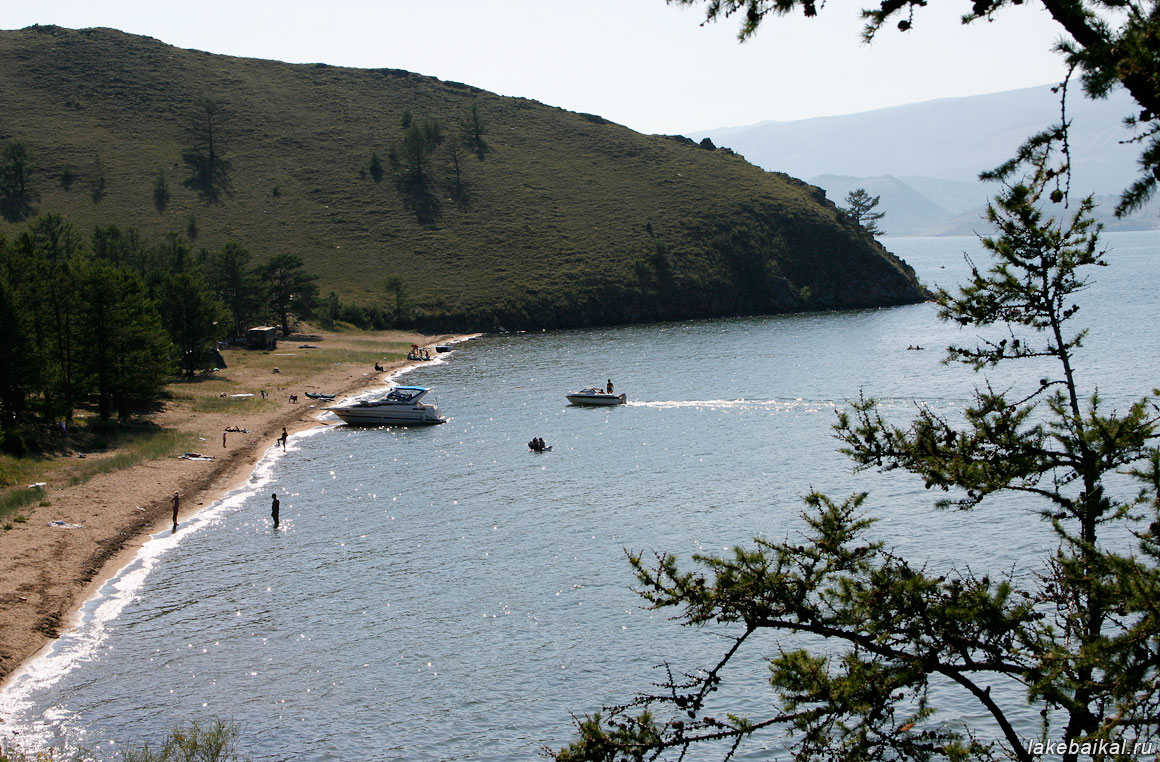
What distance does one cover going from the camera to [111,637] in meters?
Answer: 33.9

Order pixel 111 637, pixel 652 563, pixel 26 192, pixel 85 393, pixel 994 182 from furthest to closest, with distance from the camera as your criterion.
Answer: pixel 26 192 → pixel 85 393 → pixel 652 563 → pixel 111 637 → pixel 994 182

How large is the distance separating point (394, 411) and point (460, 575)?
39.9 metres

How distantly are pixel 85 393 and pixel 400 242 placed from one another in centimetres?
11685

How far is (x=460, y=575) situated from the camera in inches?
1629

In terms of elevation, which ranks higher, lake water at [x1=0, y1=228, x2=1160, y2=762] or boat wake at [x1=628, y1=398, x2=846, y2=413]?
→ boat wake at [x1=628, y1=398, x2=846, y2=413]

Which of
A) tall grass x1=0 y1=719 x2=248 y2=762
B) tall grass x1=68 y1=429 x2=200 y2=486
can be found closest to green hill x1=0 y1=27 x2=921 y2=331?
tall grass x1=68 y1=429 x2=200 y2=486

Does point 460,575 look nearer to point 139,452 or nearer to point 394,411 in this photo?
point 139,452

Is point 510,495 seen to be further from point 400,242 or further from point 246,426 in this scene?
point 400,242

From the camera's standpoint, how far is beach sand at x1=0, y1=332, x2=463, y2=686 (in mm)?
34938

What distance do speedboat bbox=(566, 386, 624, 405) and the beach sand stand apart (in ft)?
71.6

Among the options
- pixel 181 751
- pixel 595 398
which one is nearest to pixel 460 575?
pixel 181 751

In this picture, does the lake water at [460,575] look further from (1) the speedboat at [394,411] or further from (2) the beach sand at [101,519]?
(1) the speedboat at [394,411]

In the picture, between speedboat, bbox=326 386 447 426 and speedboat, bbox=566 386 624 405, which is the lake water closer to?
speedboat, bbox=566 386 624 405

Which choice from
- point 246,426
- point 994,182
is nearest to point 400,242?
point 246,426
